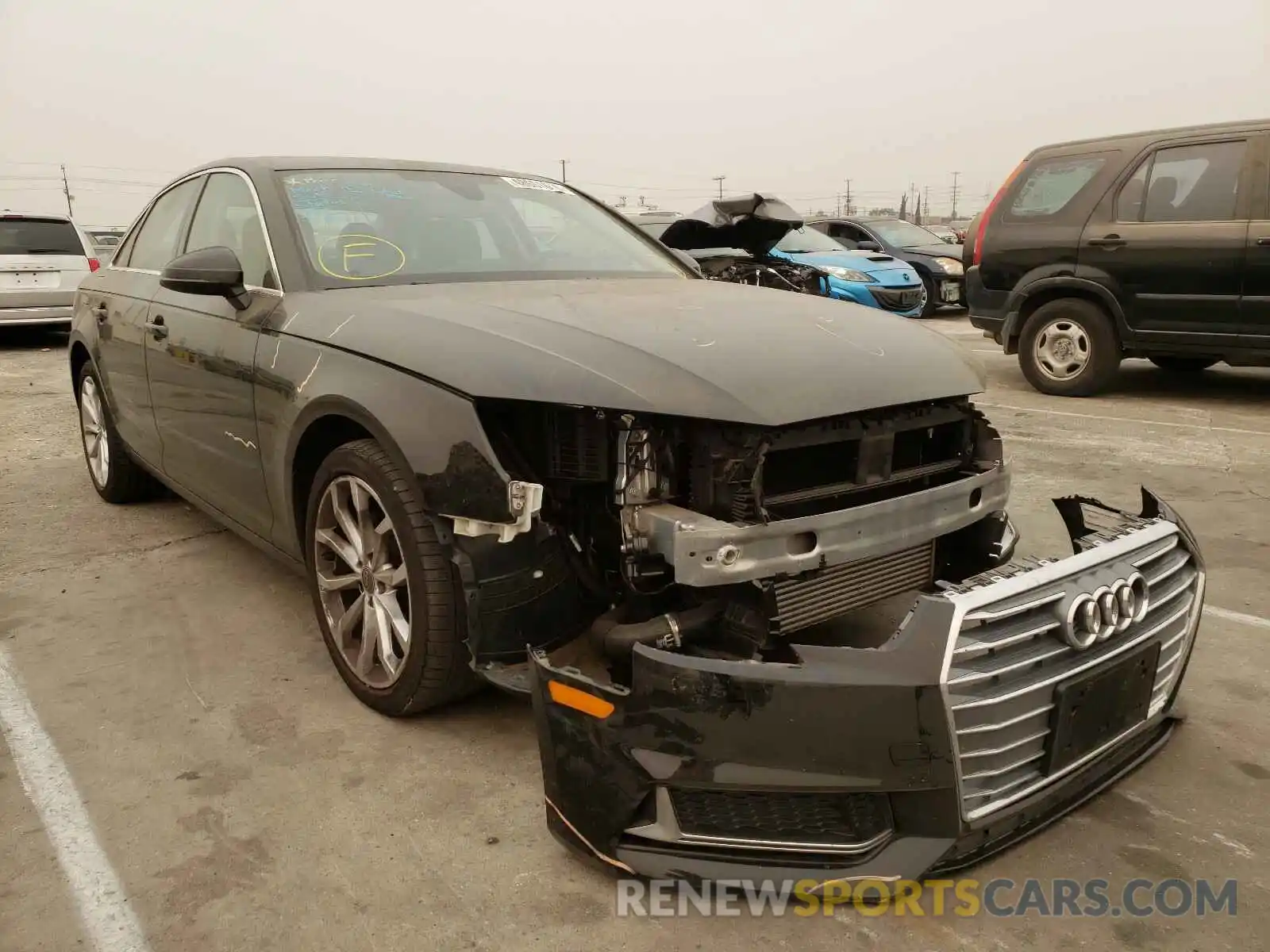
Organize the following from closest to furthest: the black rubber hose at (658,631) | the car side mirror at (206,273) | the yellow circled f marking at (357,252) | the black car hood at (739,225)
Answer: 1. the black rubber hose at (658,631)
2. the car side mirror at (206,273)
3. the yellow circled f marking at (357,252)
4. the black car hood at (739,225)

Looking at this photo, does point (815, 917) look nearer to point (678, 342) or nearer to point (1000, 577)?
point (1000, 577)

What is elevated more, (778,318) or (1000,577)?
(778,318)

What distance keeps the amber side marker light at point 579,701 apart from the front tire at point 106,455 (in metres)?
3.39

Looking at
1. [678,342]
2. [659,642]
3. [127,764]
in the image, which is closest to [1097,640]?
[659,642]

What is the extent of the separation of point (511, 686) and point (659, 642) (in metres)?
0.41

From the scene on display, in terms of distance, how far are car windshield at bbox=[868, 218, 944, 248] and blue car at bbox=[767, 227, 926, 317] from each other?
131cm

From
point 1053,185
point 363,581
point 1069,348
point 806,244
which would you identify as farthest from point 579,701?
point 806,244

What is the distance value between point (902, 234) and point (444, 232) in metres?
12.5

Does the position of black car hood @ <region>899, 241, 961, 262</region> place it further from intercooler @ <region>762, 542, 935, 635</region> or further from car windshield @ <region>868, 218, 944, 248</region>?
intercooler @ <region>762, 542, 935, 635</region>

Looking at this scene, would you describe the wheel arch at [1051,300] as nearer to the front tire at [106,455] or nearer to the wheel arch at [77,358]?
the front tire at [106,455]

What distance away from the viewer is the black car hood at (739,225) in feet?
25.5

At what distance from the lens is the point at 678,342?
2.24 meters

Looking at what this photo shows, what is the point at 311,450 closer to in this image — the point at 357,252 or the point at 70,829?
the point at 357,252

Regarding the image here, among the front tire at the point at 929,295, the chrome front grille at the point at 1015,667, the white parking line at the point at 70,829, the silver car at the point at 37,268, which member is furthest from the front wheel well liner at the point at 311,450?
the front tire at the point at 929,295
